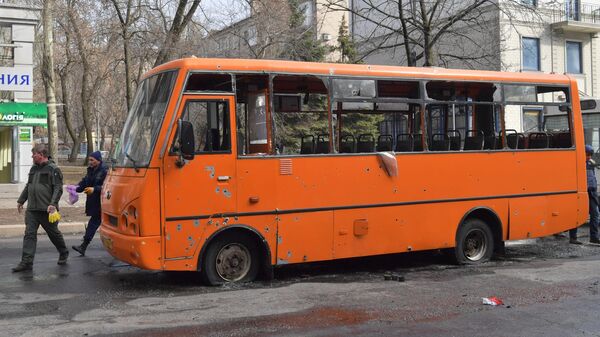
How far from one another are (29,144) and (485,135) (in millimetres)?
15998

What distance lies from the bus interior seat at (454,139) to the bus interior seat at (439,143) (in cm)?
8

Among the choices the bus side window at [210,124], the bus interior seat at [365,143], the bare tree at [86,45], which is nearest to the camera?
the bus side window at [210,124]

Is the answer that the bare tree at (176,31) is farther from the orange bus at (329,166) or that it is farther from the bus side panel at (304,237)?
the bus side panel at (304,237)

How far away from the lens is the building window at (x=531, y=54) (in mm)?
31458

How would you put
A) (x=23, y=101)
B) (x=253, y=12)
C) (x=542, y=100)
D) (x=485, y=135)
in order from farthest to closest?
(x=253, y=12) → (x=23, y=101) → (x=542, y=100) → (x=485, y=135)

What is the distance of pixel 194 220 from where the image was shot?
718 centimetres

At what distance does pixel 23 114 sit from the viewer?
63.4 ft

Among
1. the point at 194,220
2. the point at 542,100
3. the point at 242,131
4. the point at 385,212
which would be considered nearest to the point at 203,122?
the point at 242,131

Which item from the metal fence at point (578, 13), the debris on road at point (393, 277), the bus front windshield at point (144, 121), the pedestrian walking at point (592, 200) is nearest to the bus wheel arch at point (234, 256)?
the bus front windshield at point (144, 121)

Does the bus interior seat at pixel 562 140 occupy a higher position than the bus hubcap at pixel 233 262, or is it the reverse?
the bus interior seat at pixel 562 140

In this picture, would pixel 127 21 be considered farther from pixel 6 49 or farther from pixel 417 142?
pixel 417 142

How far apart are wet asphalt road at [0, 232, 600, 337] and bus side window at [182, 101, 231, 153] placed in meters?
1.79

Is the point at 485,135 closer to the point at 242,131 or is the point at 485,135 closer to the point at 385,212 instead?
the point at 385,212

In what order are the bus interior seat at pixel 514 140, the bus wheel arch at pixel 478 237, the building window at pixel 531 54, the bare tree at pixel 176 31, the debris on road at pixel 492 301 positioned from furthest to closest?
the building window at pixel 531 54 < the bare tree at pixel 176 31 < the bus interior seat at pixel 514 140 < the bus wheel arch at pixel 478 237 < the debris on road at pixel 492 301
